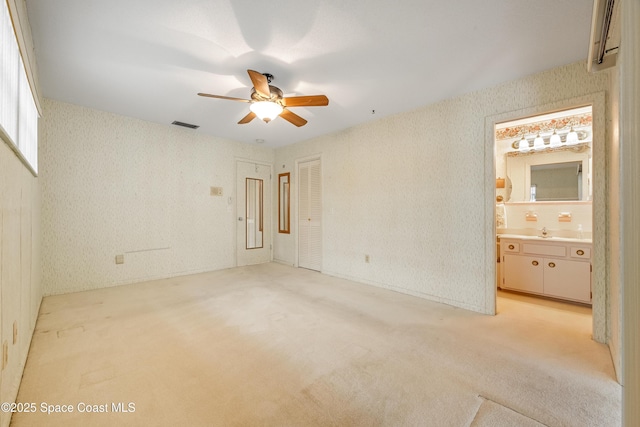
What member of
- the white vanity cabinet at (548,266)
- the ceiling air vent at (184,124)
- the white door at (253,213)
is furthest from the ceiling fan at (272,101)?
the white vanity cabinet at (548,266)

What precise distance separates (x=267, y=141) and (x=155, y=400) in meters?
4.45

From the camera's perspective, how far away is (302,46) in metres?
2.22

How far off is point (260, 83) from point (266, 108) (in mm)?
338

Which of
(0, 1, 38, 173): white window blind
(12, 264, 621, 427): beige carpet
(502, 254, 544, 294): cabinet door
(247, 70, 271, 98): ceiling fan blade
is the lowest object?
(12, 264, 621, 427): beige carpet

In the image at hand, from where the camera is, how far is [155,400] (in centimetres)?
159

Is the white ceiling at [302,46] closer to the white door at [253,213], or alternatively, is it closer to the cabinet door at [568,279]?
the white door at [253,213]

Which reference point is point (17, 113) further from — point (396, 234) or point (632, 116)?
point (396, 234)

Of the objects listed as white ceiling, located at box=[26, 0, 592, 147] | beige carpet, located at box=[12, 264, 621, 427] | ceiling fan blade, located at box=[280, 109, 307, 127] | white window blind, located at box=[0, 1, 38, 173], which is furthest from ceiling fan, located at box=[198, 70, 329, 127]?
beige carpet, located at box=[12, 264, 621, 427]

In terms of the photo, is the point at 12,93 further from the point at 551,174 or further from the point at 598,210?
the point at 551,174

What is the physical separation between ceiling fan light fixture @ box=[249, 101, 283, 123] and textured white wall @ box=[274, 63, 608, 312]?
6.11ft

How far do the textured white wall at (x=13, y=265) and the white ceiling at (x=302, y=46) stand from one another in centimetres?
118

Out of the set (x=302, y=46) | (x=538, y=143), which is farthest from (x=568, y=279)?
(x=302, y=46)

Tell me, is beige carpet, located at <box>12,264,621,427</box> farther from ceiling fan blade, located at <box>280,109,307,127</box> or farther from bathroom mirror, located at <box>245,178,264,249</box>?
bathroom mirror, located at <box>245,178,264,249</box>

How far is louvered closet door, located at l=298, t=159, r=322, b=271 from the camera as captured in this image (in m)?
4.99
